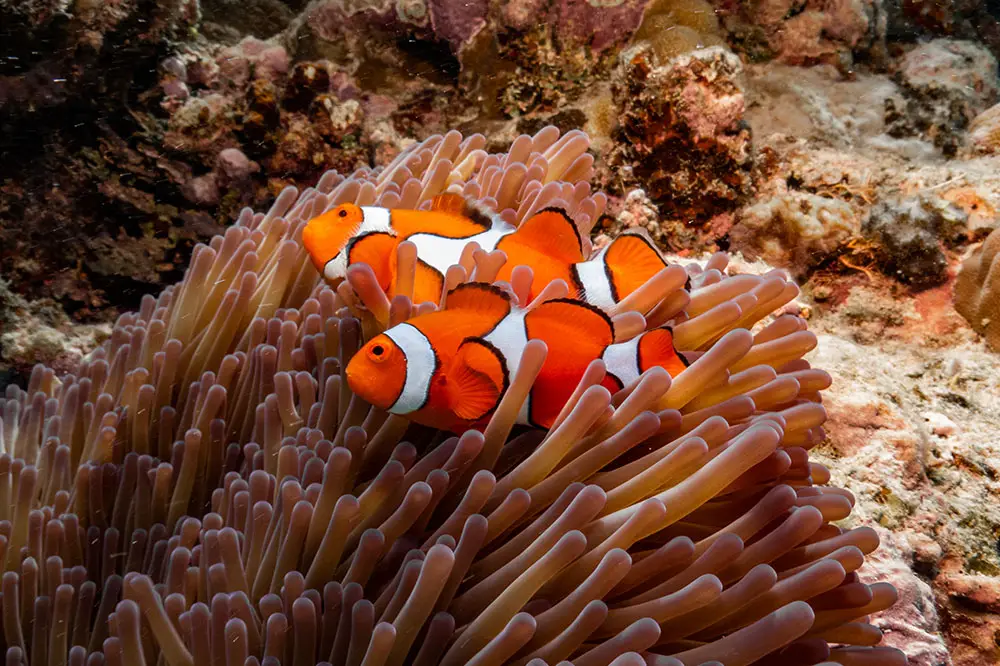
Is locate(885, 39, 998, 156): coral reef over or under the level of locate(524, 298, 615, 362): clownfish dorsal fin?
over

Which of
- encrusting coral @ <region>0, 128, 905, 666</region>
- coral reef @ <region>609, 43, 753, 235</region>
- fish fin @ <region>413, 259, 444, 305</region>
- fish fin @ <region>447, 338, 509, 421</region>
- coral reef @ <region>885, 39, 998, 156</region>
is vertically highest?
coral reef @ <region>885, 39, 998, 156</region>

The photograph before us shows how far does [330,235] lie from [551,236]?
0.48 meters

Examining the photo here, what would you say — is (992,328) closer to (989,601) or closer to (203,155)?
(989,601)

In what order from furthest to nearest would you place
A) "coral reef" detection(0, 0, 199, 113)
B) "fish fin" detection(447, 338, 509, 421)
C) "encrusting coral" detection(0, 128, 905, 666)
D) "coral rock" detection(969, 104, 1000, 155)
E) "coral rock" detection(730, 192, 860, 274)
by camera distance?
"coral rock" detection(969, 104, 1000, 155) < "coral rock" detection(730, 192, 860, 274) < "coral reef" detection(0, 0, 199, 113) < "fish fin" detection(447, 338, 509, 421) < "encrusting coral" detection(0, 128, 905, 666)

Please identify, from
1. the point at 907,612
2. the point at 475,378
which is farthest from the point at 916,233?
the point at 475,378

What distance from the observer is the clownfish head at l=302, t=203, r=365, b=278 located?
147cm

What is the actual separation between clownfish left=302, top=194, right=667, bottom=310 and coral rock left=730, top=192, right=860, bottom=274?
1.60 meters

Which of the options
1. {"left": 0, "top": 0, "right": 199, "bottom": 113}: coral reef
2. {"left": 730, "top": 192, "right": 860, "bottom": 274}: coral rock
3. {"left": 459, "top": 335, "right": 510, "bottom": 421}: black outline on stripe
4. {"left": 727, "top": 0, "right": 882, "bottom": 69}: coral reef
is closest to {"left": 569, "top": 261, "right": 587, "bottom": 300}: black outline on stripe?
{"left": 459, "top": 335, "right": 510, "bottom": 421}: black outline on stripe

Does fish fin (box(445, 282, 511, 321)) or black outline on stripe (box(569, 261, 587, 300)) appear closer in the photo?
fish fin (box(445, 282, 511, 321))

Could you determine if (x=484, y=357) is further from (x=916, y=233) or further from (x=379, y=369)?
(x=916, y=233)

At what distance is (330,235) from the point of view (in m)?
1.48

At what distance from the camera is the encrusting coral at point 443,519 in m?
0.98

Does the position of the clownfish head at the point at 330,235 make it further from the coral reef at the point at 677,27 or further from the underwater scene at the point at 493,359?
the coral reef at the point at 677,27

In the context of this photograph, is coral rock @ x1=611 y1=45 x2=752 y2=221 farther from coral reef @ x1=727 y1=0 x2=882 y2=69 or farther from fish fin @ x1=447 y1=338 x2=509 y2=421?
fish fin @ x1=447 y1=338 x2=509 y2=421
